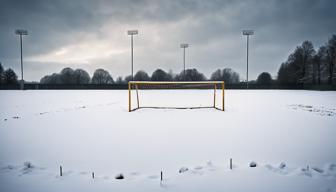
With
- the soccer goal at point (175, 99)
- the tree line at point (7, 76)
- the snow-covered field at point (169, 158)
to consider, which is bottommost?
the snow-covered field at point (169, 158)

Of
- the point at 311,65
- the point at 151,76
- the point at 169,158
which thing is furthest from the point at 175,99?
the point at 151,76

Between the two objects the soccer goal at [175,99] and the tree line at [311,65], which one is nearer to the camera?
the soccer goal at [175,99]

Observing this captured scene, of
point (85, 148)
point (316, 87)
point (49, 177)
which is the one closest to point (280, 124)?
point (85, 148)

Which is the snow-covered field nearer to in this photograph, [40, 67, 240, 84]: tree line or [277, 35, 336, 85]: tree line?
[277, 35, 336, 85]: tree line

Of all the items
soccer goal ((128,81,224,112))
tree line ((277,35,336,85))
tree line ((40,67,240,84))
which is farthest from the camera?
tree line ((40,67,240,84))

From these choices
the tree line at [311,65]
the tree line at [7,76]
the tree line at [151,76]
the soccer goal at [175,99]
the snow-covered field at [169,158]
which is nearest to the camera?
the snow-covered field at [169,158]

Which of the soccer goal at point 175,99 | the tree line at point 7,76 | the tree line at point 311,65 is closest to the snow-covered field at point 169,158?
the soccer goal at point 175,99

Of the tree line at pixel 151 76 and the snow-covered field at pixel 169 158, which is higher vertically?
the tree line at pixel 151 76

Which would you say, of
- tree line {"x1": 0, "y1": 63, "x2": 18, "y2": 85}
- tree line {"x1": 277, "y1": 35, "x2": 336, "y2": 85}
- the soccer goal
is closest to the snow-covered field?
the soccer goal

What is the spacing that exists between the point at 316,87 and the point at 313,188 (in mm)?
39925

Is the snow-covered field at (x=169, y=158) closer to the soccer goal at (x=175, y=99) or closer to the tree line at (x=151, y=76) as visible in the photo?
the soccer goal at (x=175, y=99)

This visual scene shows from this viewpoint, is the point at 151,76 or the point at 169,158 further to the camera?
the point at 151,76

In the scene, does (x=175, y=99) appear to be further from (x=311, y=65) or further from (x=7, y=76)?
(x=7, y=76)

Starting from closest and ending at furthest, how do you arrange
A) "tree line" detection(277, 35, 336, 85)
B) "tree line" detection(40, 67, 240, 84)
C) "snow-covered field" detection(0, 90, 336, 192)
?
"snow-covered field" detection(0, 90, 336, 192) < "tree line" detection(277, 35, 336, 85) < "tree line" detection(40, 67, 240, 84)
